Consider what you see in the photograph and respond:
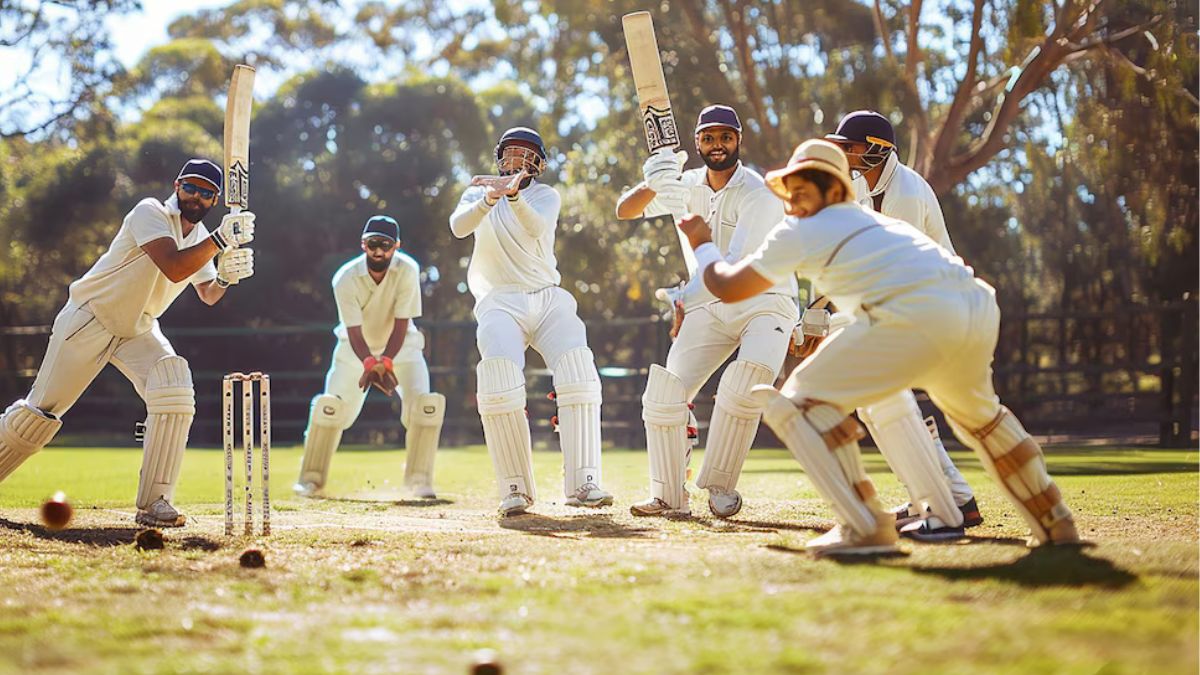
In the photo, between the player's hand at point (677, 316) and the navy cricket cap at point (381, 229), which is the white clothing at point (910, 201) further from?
the navy cricket cap at point (381, 229)

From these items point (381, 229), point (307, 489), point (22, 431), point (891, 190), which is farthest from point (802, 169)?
point (307, 489)

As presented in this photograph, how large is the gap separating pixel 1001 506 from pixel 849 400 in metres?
3.63

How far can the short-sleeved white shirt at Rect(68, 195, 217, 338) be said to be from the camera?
25.6 ft

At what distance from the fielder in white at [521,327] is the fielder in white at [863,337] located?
267 centimetres

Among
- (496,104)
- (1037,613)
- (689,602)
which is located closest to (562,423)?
(689,602)

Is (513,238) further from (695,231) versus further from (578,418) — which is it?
(695,231)

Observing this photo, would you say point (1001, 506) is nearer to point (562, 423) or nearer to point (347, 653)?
point (562, 423)

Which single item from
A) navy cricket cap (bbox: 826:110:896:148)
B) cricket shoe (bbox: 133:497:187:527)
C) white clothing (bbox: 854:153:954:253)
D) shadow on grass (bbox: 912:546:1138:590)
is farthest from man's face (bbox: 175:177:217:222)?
shadow on grass (bbox: 912:546:1138:590)

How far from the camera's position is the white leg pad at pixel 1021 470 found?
18.4 feet

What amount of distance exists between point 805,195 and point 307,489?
598 centimetres

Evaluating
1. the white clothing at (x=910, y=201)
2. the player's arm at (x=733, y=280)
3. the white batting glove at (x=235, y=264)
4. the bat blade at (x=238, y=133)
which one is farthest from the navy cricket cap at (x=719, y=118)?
the white batting glove at (x=235, y=264)

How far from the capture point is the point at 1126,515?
7.89 m

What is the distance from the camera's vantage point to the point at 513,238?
847 centimetres

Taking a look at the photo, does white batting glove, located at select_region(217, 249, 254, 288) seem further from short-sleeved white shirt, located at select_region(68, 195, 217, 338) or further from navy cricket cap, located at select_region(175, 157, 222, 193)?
navy cricket cap, located at select_region(175, 157, 222, 193)
